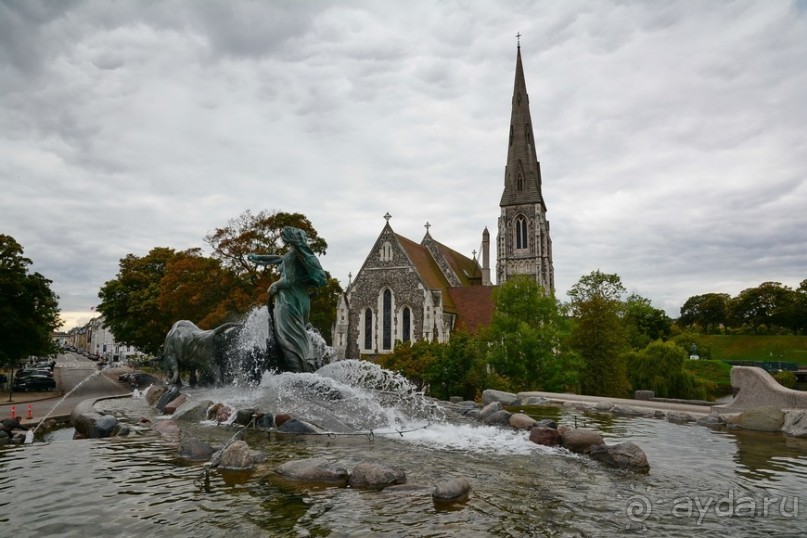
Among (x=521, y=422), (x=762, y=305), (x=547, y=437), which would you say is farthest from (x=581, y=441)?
(x=762, y=305)

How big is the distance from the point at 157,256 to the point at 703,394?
121 ft

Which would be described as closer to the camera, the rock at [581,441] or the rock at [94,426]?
the rock at [581,441]

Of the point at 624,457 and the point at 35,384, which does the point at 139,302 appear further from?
the point at 624,457

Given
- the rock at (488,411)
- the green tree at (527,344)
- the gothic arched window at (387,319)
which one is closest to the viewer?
the rock at (488,411)

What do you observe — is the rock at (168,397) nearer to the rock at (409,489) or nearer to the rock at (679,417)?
the rock at (409,489)

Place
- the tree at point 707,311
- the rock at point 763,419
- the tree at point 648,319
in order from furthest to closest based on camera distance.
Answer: the tree at point 707,311 < the tree at point 648,319 < the rock at point 763,419

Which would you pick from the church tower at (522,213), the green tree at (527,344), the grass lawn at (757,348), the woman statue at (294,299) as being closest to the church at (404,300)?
the church tower at (522,213)

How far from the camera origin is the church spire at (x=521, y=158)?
51.6m

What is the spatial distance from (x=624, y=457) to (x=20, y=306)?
90.2ft

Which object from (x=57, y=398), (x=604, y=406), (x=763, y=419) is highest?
(x=763, y=419)

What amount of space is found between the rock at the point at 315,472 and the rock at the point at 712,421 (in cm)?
1000

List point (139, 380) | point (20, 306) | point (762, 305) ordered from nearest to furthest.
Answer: point (20, 306)
point (139, 380)
point (762, 305)

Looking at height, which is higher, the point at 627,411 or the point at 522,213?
the point at 522,213

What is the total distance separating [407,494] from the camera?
5598 millimetres
